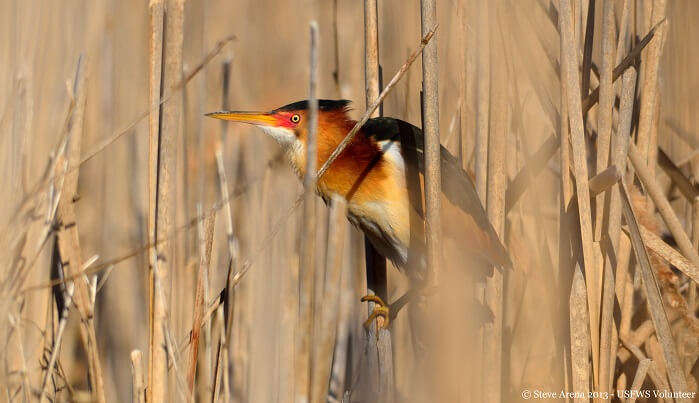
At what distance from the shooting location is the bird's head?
154cm

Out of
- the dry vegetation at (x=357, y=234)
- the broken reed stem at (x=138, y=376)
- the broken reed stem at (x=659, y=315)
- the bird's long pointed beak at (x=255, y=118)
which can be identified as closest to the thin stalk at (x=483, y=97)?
the dry vegetation at (x=357, y=234)

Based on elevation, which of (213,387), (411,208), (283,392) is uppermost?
(411,208)

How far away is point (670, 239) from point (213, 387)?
104 centimetres

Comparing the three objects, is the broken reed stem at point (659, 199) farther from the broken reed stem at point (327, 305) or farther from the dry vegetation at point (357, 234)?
the broken reed stem at point (327, 305)

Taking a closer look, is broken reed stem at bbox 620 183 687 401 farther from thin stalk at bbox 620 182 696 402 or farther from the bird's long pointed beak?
the bird's long pointed beak

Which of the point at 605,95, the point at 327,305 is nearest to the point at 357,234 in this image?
the point at 605,95

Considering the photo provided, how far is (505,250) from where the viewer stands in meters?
1.35

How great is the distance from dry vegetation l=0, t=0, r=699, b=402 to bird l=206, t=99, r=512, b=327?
0.05 m

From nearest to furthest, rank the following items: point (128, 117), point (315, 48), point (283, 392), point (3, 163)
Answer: point (315, 48), point (3, 163), point (283, 392), point (128, 117)

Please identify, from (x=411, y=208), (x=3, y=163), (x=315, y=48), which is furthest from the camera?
(x=411, y=208)

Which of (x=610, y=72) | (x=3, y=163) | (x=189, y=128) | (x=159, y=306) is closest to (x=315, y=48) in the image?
(x=159, y=306)

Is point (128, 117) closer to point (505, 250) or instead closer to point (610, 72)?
point (505, 250)

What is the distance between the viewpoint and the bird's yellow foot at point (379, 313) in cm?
134

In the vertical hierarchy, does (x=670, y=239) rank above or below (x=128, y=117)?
below
